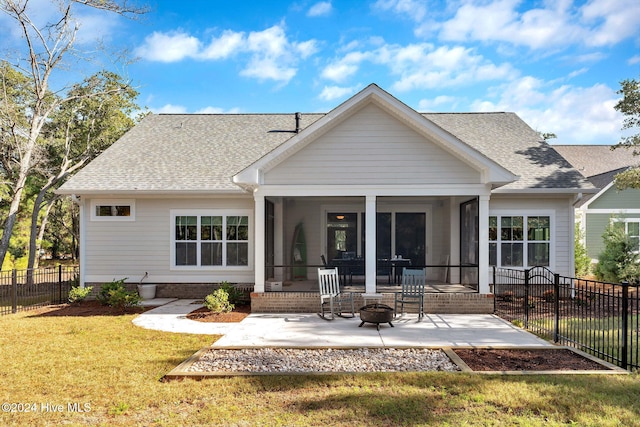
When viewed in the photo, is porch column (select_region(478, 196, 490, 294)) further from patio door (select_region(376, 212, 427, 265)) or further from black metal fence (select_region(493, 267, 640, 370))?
patio door (select_region(376, 212, 427, 265))

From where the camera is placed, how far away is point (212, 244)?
12.4 metres

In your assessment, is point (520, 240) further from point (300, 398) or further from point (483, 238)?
point (300, 398)

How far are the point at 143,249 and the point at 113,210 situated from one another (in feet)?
4.90

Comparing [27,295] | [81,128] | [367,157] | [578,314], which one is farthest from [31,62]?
[578,314]

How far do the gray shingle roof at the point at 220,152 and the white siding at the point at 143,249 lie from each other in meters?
0.93

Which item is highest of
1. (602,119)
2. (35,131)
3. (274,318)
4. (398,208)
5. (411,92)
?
(602,119)

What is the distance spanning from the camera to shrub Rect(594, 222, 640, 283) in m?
14.3

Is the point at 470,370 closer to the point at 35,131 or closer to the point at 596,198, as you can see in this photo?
the point at 596,198

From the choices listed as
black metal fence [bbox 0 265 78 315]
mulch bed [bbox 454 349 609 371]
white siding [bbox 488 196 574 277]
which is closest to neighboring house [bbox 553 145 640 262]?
white siding [bbox 488 196 574 277]

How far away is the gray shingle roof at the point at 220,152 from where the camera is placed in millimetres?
12055

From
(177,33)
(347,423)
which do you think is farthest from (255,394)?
(177,33)

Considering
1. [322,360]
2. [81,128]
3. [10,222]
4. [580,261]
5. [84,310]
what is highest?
[81,128]

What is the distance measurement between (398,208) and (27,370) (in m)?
10.8

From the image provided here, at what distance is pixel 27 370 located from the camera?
5926mm
